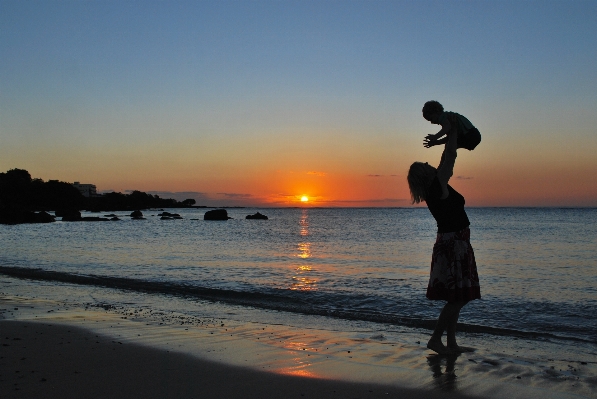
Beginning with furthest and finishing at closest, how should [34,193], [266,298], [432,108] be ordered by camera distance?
1. [34,193]
2. [266,298]
3. [432,108]

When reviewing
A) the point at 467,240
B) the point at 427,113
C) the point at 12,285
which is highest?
the point at 427,113

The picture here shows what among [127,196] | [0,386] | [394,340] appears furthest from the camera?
[127,196]

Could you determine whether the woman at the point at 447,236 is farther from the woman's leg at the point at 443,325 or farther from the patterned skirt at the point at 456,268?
the woman's leg at the point at 443,325

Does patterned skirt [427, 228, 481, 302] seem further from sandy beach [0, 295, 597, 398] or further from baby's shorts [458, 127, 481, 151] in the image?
baby's shorts [458, 127, 481, 151]

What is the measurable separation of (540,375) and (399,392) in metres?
1.90

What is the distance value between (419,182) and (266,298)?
6.73 metres

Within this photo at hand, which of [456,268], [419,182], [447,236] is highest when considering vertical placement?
[419,182]

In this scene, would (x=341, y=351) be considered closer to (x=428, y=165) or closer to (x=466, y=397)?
(x=466, y=397)

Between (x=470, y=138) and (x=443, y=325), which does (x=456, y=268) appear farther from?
(x=470, y=138)

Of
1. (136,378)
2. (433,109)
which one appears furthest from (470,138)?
(136,378)

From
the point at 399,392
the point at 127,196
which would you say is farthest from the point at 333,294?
the point at 127,196

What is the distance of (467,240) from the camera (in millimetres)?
5426

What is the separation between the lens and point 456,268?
17.6ft

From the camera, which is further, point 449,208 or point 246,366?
point 449,208
